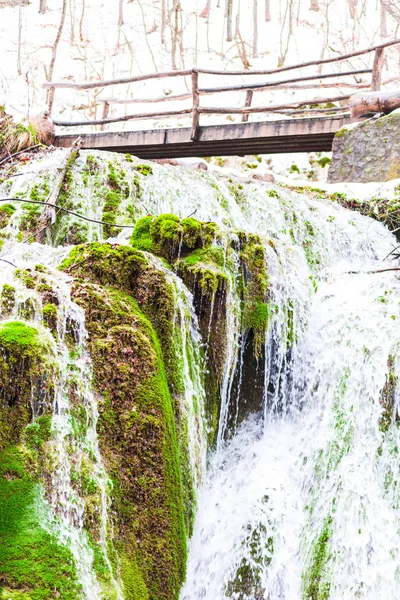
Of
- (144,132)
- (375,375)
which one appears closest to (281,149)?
(144,132)

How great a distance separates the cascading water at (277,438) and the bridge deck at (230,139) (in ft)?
14.2

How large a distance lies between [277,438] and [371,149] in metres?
6.62

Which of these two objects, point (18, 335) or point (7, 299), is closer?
point (18, 335)

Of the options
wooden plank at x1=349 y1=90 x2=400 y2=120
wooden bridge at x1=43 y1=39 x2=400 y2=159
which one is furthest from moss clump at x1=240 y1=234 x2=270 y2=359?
wooden plank at x1=349 y1=90 x2=400 y2=120

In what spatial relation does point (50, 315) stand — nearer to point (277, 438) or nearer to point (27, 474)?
point (27, 474)

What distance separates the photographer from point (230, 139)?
444 inches

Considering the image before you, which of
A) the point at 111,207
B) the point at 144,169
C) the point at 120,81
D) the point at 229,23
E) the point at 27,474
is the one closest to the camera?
the point at 27,474

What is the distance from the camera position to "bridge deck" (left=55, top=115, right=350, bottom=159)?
36.1 ft

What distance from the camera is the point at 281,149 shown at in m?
12.0

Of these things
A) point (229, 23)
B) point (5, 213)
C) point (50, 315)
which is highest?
point (229, 23)

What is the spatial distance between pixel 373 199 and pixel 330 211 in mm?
1003

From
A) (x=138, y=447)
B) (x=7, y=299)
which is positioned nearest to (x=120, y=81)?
(x=7, y=299)

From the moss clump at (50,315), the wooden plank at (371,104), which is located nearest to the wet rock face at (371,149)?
the wooden plank at (371,104)

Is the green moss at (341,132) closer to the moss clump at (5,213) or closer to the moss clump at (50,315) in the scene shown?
the moss clump at (5,213)
